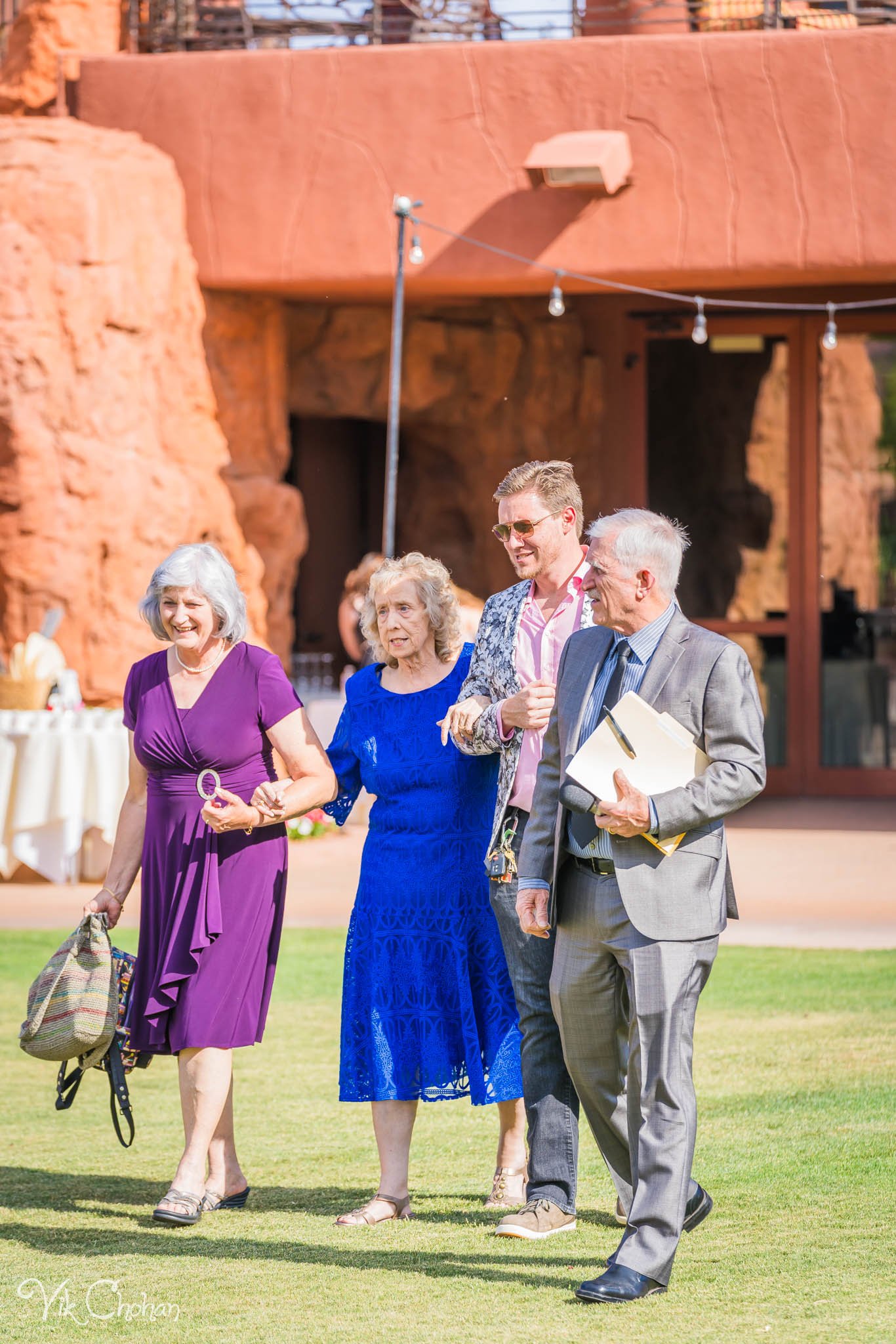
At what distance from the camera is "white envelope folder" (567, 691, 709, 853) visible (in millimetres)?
3303

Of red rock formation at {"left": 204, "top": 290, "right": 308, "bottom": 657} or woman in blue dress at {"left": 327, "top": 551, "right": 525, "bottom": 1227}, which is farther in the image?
red rock formation at {"left": 204, "top": 290, "right": 308, "bottom": 657}

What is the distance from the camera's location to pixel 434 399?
14.0 metres

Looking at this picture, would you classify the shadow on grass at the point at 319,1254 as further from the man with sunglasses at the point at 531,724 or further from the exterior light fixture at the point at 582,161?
the exterior light fixture at the point at 582,161

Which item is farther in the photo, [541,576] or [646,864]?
[541,576]

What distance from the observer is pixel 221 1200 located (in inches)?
165

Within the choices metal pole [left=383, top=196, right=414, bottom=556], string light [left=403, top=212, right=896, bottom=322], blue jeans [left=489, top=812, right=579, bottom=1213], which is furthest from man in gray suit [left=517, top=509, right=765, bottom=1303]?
string light [left=403, top=212, right=896, bottom=322]

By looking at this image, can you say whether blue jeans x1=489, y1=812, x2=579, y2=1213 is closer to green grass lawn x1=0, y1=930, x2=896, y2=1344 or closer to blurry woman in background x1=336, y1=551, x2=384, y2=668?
green grass lawn x1=0, y1=930, x2=896, y2=1344

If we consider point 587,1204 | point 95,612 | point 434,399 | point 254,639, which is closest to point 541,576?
point 587,1204

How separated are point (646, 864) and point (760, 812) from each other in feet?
30.3

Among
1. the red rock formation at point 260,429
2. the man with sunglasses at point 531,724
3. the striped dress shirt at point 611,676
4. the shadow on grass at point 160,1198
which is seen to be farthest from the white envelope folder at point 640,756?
the red rock formation at point 260,429

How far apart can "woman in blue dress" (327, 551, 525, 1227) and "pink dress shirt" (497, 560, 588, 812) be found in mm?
227

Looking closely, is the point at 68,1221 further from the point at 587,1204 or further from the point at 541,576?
the point at 541,576

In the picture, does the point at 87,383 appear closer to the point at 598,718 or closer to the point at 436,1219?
the point at 436,1219

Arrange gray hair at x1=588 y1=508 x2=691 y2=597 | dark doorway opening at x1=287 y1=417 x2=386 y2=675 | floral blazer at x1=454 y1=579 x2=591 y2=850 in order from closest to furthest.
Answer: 1. gray hair at x1=588 y1=508 x2=691 y2=597
2. floral blazer at x1=454 y1=579 x2=591 y2=850
3. dark doorway opening at x1=287 y1=417 x2=386 y2=675
